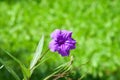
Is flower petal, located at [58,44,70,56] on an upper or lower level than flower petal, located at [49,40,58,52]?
lower

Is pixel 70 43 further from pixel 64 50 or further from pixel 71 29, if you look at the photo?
pixel 71 29

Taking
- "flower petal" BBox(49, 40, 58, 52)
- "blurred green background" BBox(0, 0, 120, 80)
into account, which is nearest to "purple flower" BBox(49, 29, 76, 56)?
"flower petal" BBox(49, 40, 58, 52)

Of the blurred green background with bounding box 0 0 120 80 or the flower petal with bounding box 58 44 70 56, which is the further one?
the blurred green background with bounding box 0 0 120 80

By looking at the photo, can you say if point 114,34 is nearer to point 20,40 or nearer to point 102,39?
point 102,39

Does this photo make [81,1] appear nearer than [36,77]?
No

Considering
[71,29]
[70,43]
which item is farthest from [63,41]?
[71,29]

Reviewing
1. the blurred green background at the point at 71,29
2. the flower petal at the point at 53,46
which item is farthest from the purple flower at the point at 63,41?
the blurred green background at the point at 71,29

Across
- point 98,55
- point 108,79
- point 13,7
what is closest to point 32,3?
point 13,7

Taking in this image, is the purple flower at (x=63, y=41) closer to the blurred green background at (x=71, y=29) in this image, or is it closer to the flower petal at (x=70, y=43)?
the flower petal at (x=70, y=43)

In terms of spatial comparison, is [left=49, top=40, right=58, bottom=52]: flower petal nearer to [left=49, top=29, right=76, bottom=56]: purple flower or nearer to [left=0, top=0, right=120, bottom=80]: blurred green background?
[left=49, top=29, right=76, bottom=56]: purple flower
